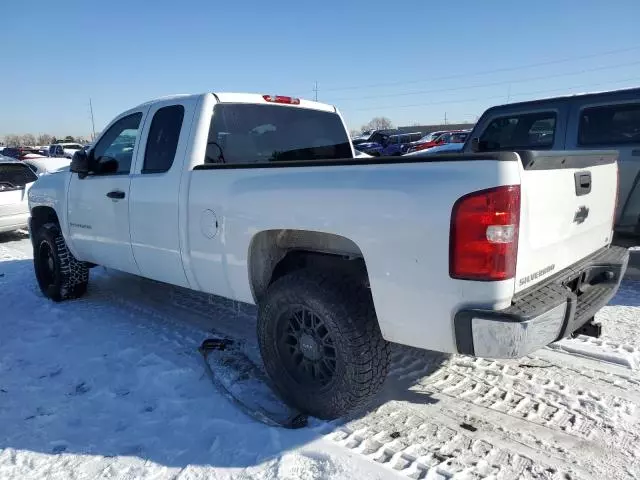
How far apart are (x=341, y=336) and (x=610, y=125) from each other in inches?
180

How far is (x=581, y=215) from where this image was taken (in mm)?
2816

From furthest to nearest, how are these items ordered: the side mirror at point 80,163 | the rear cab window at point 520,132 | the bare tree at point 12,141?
the bare tree at point 12,141 → the rear cab window at point 520,132 → the side mirror at point 80,163

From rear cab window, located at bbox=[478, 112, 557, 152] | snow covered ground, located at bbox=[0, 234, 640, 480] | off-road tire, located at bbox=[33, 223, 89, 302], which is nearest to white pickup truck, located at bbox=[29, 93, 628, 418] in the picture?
snow covered ground, located at bbox=[0, 234, 640, 480]

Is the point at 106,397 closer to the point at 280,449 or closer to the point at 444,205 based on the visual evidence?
the point at 280,449

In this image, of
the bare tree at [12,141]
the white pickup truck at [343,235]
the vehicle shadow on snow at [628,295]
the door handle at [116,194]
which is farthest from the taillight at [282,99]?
the bare tree at [12,141]

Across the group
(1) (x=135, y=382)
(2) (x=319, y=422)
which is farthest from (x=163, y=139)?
(2) (x=319, y=422)

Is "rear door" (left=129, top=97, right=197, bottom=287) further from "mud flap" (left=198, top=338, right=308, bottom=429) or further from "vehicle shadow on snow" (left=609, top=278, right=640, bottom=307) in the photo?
"vehicle shadow on snow" (left=609, top=278, right=640, bottom=307)

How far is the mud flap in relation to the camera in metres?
2.94

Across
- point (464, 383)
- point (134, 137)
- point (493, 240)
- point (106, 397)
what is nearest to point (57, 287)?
point (134, 137)

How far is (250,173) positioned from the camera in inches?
119

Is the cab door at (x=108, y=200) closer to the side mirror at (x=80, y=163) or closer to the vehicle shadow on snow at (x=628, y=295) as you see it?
the side mirror at (x=80, y=163)

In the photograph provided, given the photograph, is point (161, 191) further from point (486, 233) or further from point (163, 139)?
point (486, 233)

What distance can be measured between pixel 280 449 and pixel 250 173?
164 cm

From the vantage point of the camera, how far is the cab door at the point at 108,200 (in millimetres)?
4172
